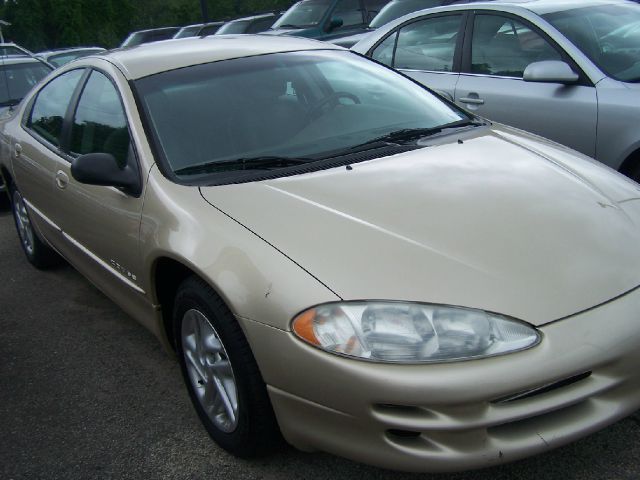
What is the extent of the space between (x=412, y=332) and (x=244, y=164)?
3.80ft

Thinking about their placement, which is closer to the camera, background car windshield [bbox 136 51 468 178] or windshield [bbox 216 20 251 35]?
background car windshield [bbox 136 51 468 178]

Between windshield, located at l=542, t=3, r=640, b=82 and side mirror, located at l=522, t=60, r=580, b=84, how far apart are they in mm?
206

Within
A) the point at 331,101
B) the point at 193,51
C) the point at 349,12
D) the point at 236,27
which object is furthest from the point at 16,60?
the point at 236,27

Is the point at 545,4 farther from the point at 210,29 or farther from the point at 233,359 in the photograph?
the point at 210,29

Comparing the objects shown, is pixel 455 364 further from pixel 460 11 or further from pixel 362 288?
pixel 460 11

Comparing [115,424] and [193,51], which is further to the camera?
[193,51]

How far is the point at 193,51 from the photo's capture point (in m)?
3.48

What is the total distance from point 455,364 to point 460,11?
3.70 m

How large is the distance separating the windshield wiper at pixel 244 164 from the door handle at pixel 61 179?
1.04 meters

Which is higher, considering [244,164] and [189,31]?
[244,164]

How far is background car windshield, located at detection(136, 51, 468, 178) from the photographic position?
9.83ft

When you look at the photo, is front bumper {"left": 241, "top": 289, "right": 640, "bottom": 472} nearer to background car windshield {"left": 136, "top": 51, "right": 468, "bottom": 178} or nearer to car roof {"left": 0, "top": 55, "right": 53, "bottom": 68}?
background car windshield {"left": 136, "top": 51, "right": 468, "bottom": 178}

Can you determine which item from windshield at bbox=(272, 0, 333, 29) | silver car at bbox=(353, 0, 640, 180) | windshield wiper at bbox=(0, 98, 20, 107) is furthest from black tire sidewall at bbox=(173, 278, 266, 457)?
windshield at bbox=(272, 0, 333, 29)

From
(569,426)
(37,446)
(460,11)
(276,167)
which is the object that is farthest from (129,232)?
(460,11)
